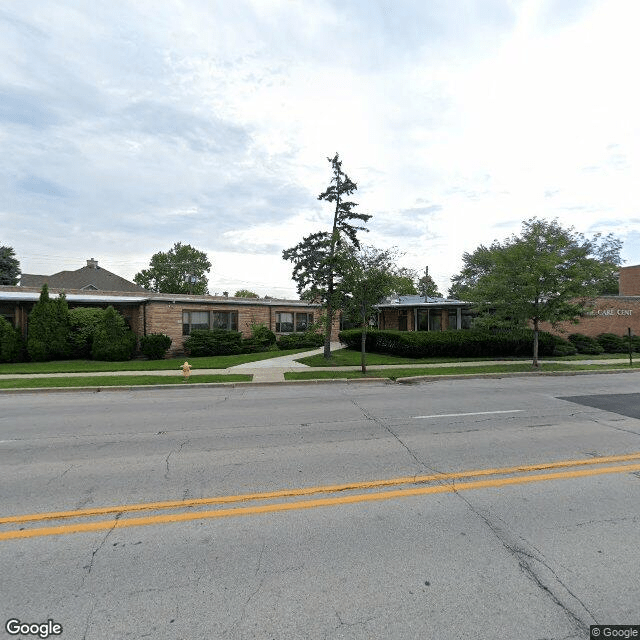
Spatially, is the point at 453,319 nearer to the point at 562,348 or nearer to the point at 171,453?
the point at 562,348

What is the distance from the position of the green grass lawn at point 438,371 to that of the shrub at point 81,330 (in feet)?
41.5

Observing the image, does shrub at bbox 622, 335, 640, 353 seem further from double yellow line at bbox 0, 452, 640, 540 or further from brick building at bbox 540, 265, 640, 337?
double yellow line at bbox 0, 452, 640, 540

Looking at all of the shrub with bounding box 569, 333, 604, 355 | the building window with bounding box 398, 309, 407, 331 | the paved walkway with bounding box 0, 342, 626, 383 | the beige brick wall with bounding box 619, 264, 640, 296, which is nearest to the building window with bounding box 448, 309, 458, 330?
the building window with bounding box 398, 309, 407, 331

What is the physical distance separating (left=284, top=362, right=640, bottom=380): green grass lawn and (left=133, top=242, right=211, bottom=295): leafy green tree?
176ft

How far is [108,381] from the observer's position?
13.0 meters

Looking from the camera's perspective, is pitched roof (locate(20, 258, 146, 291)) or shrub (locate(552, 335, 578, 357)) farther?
pitched roof (locate(20, 258, 146, 291))

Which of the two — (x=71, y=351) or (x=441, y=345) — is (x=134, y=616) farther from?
(x=71, y=351)

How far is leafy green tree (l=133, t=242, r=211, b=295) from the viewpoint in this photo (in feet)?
213

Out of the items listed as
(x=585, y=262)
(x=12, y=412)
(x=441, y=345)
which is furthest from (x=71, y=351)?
(x=585, y=262)

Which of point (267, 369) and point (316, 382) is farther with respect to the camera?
point (267, 369)

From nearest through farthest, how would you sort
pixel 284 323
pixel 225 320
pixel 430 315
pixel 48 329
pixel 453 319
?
pixel 48 329
pixel 225 320
pixel 284 323
pixel 453 319
pixel 430 315

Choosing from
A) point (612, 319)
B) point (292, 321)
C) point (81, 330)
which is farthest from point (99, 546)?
point (612, 319)

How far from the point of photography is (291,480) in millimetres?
4703

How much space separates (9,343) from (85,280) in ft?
86.3
